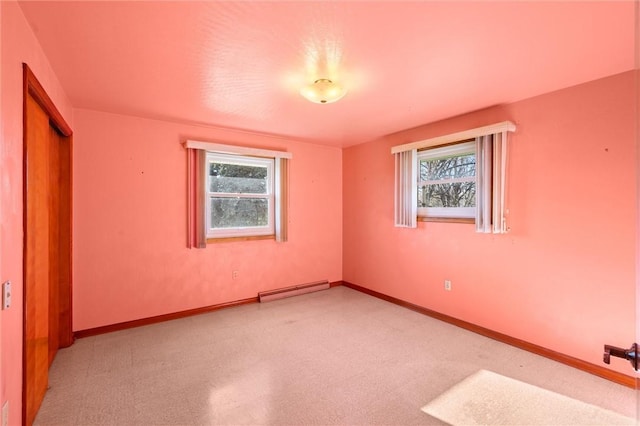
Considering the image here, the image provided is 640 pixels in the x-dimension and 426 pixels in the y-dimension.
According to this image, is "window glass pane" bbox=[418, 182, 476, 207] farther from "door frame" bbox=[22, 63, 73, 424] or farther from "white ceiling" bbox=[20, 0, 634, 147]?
"door frame" bbox=[22, 63, 73, 424]

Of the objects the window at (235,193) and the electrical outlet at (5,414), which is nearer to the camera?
the electrical outlet at (5,414)

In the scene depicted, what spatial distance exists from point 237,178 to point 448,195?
8.63 feet

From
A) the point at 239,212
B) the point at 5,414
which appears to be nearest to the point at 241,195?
the point at 239,212

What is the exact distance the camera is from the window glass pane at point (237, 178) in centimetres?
384

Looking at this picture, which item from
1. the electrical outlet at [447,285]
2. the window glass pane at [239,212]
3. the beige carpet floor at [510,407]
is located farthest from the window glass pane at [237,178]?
the beige carpet floor at [510,407]

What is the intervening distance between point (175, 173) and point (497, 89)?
132 inches

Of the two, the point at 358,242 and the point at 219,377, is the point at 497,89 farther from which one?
the point at 219,377

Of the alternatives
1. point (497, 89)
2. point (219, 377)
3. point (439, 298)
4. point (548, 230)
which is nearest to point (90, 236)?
point (219, 377)

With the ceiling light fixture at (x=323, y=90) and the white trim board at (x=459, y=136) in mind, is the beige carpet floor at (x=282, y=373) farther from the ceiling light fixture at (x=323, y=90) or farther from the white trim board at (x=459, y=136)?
the ceiling light fixture at (x=323, y=90)

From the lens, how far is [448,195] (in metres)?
3.46

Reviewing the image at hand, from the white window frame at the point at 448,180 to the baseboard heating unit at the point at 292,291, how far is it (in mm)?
1888

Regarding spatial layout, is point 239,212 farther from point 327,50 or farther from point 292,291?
point 327,50

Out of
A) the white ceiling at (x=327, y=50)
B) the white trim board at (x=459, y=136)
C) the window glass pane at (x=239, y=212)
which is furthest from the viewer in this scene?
the window glass pane at (x=239, y=212)

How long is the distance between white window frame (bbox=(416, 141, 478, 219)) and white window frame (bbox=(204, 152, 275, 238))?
1.99 m
